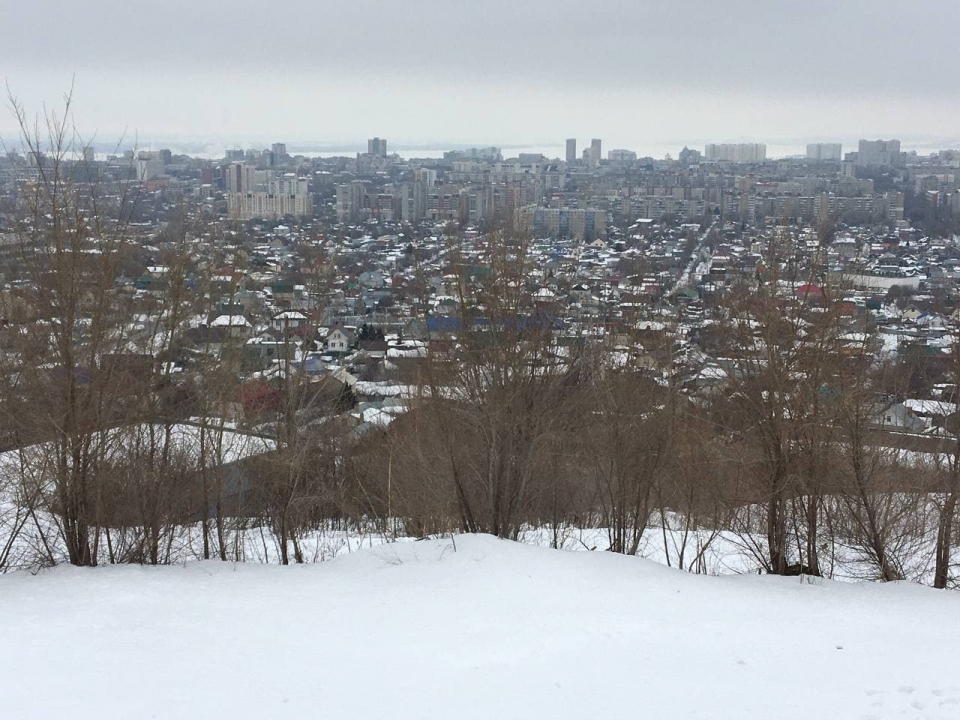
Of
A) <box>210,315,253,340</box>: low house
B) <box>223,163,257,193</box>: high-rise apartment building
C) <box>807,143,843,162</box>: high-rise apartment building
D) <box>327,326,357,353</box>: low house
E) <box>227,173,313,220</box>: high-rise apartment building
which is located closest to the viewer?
<box>210,315,253,340</box>: low house

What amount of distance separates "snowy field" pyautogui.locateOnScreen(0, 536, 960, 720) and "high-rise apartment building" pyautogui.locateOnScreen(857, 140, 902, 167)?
87596 mm

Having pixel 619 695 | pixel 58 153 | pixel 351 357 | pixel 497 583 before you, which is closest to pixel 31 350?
pixel 58 153

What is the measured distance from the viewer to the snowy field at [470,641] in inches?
239

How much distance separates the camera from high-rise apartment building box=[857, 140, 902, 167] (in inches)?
3568

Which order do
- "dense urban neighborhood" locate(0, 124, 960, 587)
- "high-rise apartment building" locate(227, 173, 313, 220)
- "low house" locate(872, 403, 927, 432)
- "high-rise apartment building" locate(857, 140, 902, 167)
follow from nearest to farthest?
"dense urban neighborhood" locate(0, 124, 960, 587) → "low house" locate(872, 403, 927, 432) → "high-rise apartment building" locate(227, 173, 313, 220) → "high-rise apartment building" locate(857, 140, 902, 167)

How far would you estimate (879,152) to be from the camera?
9956 cm

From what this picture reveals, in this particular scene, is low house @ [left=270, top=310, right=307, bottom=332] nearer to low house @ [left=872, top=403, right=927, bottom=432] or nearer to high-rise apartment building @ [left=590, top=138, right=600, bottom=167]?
low house @ [left=872, top=403, right=927, bottom=432]

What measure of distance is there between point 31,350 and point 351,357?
1369 centimetres

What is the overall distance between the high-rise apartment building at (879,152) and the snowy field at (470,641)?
87.6m

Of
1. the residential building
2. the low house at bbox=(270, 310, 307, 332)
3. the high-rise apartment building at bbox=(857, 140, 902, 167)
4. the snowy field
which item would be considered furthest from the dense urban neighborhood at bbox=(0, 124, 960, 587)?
the high-rise apartment building at bbox=(857, 140, 902, 167)

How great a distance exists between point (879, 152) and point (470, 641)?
10585 centimetres

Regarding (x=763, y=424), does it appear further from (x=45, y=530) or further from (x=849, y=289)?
(x=45, y=530)

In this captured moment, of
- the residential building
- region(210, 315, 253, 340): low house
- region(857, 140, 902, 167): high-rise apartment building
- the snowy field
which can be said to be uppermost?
region(857, 140, 902, 167): high-rise apartment building

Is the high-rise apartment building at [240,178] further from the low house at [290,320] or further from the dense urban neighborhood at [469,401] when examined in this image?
the low house at [290,320]
